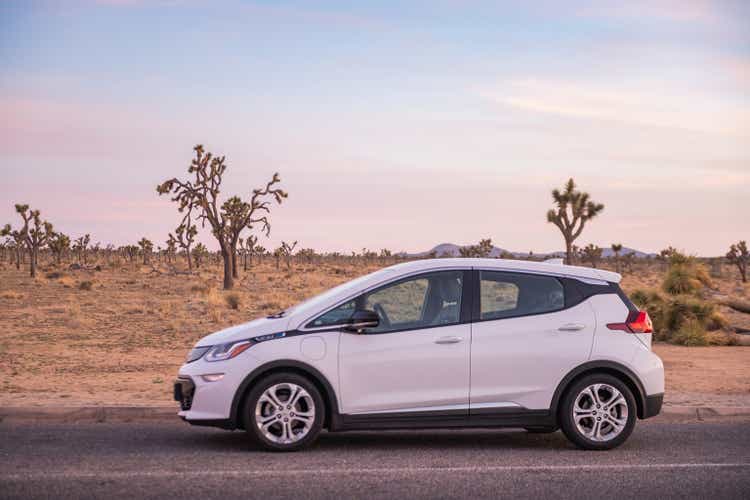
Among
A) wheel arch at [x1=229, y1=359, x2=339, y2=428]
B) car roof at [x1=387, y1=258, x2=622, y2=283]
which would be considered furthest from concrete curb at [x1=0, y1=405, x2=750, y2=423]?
car roof at [x1=387, y1=258, x2=622, y2=283]

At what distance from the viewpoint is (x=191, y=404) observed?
9.02 meters

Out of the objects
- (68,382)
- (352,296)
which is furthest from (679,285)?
(352,296)

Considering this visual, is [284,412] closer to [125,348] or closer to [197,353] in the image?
[197,353]

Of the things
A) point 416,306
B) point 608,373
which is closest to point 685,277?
point 608,373

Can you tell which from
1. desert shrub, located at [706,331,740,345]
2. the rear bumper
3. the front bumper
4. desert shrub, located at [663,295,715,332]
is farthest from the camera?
desert shrub, located at [663,295,715,332]

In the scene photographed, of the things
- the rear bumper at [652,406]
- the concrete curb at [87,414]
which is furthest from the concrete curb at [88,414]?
the rear bumper at [652,406]

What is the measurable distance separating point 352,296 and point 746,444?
417 centimetres

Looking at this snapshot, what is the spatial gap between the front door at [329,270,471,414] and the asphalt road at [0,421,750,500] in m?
0.50

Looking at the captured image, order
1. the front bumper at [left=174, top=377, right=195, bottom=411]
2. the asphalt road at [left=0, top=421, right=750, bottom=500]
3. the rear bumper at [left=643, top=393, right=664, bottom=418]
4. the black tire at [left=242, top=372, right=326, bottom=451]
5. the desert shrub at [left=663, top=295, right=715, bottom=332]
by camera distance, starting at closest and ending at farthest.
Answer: the asphalt road at [left=0, top=421, right=750, bottom=500]
the black tire at [left=242, top=372, right=326, bottom=451]
the front bumper at [left=174, top=377, right=195, bottom=411]
the rear bumper at [left=643, top=393, right=664, bottom=418]
the desert shrub at [left=663, top=295, right=715, bottom=332]

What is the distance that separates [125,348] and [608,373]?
1449cm

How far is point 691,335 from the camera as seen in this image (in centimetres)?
2281

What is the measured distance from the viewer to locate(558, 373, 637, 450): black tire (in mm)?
9211

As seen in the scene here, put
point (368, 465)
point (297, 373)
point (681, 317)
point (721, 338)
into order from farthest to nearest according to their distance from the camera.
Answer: point (681, 317) → point (721, 338) → point (297, 373) → point (368, 465)

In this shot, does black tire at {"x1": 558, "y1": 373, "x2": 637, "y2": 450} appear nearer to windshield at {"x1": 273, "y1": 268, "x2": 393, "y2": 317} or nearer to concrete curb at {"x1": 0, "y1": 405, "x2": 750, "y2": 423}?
windshield at {"x1": 273, "y1": 268, "x2": 393, "y2": 317}
